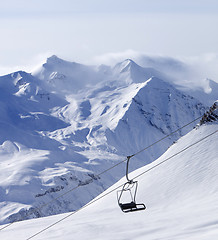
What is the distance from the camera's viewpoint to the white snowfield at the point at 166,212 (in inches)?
1292

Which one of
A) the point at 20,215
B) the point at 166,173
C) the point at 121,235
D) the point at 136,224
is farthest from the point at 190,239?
the point at 20,215

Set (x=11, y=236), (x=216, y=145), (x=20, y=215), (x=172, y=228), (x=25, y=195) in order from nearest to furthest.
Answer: (x=172, y=228)
(x=11, y=236)
(x=216, y=145)
(x=20, y=215)
(x=25, y=195)

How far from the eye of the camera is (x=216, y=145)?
62719 millimetres

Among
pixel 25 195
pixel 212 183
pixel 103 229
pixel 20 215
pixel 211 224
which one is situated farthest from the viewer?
pixel 25 195

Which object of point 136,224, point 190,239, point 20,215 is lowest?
point 20,215

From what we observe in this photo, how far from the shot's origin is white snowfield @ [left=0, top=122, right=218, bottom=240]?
32812 millimetres

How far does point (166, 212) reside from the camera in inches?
1825

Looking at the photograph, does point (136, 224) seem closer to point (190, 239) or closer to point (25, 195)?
point (190, 239)

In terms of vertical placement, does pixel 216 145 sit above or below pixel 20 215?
above

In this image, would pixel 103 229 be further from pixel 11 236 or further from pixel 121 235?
pixel 11 236

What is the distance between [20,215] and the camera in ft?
589

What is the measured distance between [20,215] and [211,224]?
156 meters

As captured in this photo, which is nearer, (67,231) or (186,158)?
(67,231)

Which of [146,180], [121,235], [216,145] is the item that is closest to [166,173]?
[146,180]
